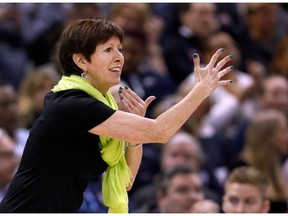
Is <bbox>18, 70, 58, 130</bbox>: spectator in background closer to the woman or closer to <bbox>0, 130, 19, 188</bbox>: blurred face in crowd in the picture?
<bbox>0, 130, 19, 188</bbox>: blurred face in crowd

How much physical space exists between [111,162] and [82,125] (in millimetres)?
295

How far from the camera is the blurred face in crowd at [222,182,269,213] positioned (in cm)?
588

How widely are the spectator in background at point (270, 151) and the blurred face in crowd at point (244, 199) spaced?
1.20 metres

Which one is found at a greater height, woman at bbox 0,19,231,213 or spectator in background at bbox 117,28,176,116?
spectator in background at bbox 117,28,176,116

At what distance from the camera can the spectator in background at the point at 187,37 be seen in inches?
355

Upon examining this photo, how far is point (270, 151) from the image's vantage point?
25.4ft

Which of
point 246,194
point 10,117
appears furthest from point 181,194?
point 10,117

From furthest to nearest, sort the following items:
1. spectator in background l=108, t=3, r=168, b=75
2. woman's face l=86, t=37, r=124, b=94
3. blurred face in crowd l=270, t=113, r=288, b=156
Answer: spectator in background l=108, t=3, r=168, b=75 < blurred face in crowd l=270, t=113, r=288, b=156 < woman's face l=86, t=37, r=124, b=94

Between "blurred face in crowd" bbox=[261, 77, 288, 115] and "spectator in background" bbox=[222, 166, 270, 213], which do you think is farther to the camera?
"blurred face in crowd" bbox=[261, 77, 288, 115]

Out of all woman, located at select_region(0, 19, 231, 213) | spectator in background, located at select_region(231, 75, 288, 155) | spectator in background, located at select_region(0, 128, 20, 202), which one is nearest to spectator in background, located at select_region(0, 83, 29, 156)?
spectator in background, located at select_region(0, 128, 20, 202)

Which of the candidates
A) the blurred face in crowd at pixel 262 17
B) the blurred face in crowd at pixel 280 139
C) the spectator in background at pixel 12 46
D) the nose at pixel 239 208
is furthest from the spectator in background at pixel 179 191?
the blurred face in crowd at pixel 262 17

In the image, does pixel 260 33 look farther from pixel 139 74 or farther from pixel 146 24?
pixel 139 74

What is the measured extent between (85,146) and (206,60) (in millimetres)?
4709

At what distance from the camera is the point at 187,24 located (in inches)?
364
